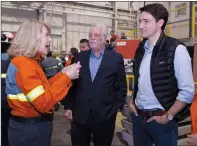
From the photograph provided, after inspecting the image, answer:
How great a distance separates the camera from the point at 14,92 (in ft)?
5.34

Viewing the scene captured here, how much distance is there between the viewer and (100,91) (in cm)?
223

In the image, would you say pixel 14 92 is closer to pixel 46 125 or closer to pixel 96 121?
pixel 46 125

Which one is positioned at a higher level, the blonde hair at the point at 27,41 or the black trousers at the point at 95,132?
the blonde hair at the point at 27,41

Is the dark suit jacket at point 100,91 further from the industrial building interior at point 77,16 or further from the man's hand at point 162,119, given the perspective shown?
the industrial building interior at point 77,16

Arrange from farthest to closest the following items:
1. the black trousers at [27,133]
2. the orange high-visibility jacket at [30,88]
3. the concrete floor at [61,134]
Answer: the concrete floor at [61,134]
the black trousers at [27,133]
the orange high-visibility jacket at [30,88]

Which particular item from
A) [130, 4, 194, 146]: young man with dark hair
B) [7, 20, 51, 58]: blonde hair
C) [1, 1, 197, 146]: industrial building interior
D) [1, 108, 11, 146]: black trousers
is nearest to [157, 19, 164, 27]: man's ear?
[130, 4, 194, 146]: young man with dark hair

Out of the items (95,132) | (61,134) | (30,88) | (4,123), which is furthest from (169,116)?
(61,134)

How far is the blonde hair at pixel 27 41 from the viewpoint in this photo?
165 cm

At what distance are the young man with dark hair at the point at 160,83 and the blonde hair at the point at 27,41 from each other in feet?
2.69

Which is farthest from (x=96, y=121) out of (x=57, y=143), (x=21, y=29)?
(x=57, y=143)

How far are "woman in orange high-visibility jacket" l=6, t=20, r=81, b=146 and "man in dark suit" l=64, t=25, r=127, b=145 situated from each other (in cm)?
53

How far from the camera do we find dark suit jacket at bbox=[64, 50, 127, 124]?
223cm

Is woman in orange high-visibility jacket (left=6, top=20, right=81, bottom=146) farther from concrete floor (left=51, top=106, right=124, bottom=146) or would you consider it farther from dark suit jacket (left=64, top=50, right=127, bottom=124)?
concrete floor (left=51, top=106, right=124, bottom=146)

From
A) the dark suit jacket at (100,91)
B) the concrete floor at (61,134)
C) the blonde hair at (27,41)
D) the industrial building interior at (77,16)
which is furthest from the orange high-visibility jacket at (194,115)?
the industrial building interior at (77,16)
